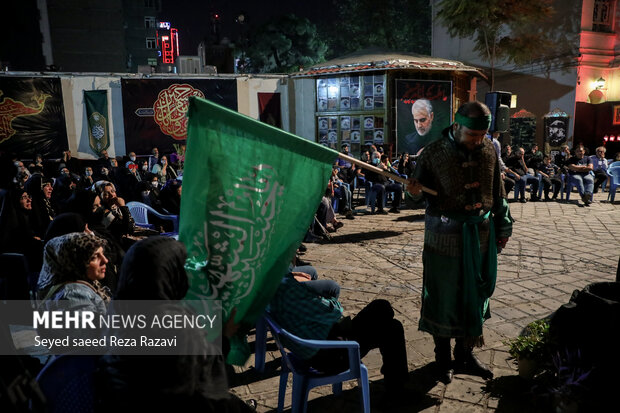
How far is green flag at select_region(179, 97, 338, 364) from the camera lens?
7.13 ft

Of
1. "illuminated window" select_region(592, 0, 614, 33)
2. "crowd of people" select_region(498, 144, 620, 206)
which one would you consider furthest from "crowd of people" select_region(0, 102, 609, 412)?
"illuminated window" select_region(592, 0, 614, 33)

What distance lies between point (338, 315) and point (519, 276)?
13.0 feet

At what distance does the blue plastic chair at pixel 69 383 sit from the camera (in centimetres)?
189

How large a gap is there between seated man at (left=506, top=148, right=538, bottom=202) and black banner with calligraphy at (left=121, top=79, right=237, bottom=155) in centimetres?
1041

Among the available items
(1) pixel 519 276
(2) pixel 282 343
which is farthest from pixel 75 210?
(1) pixel 519 276

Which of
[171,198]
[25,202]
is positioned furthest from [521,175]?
[25,202]

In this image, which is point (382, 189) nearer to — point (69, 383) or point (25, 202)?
point (25, 202)

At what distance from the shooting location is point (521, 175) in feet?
40.4

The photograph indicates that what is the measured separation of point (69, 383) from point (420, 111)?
16.2m

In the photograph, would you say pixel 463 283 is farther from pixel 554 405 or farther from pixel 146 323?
pixel 146 323

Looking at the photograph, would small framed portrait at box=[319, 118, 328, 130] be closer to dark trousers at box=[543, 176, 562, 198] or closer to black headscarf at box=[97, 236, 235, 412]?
dark trousers at box=[543, 176, 562, 198]

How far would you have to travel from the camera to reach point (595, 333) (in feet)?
8.87

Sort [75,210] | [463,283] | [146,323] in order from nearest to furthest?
[146,323], [463,283], [75,210]

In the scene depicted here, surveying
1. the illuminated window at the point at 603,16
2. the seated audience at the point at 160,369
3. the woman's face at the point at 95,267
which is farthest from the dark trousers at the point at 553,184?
the seated audience at the point at 160,369
